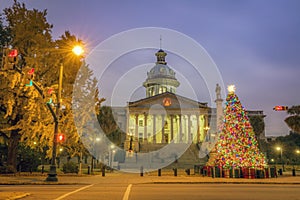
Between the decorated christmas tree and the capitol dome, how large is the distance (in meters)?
78.6

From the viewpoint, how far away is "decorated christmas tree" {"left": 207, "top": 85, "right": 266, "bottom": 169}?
2312 centimetres

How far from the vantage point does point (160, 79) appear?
106m

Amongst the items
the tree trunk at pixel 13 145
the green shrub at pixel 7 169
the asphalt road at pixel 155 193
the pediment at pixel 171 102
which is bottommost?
the asphalt road at pixel 155 193

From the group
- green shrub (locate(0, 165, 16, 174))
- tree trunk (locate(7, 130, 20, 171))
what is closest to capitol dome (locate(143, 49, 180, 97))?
tree trunk (locate(7, 130, 20, 171))

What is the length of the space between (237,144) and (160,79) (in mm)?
82917

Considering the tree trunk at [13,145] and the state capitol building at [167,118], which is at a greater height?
the state capitol building at [167,118]

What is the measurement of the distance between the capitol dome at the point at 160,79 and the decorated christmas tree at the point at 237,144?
78.6m

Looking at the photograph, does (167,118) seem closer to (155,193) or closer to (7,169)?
(7,169)

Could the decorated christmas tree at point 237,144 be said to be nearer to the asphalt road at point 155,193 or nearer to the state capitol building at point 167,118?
the asphalt road at point 155,193

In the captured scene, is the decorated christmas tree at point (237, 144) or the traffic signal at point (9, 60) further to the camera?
the decorated christmas tree at point (237, 144)

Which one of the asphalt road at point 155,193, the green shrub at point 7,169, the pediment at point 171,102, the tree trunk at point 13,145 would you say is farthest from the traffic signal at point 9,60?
the pediment at point 171,102

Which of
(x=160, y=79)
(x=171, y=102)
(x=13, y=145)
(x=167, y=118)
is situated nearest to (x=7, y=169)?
(x=13, y=145)

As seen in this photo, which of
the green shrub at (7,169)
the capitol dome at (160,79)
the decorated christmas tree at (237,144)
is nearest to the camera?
the green shrub at (7,169)

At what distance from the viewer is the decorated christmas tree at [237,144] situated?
2312 cm
